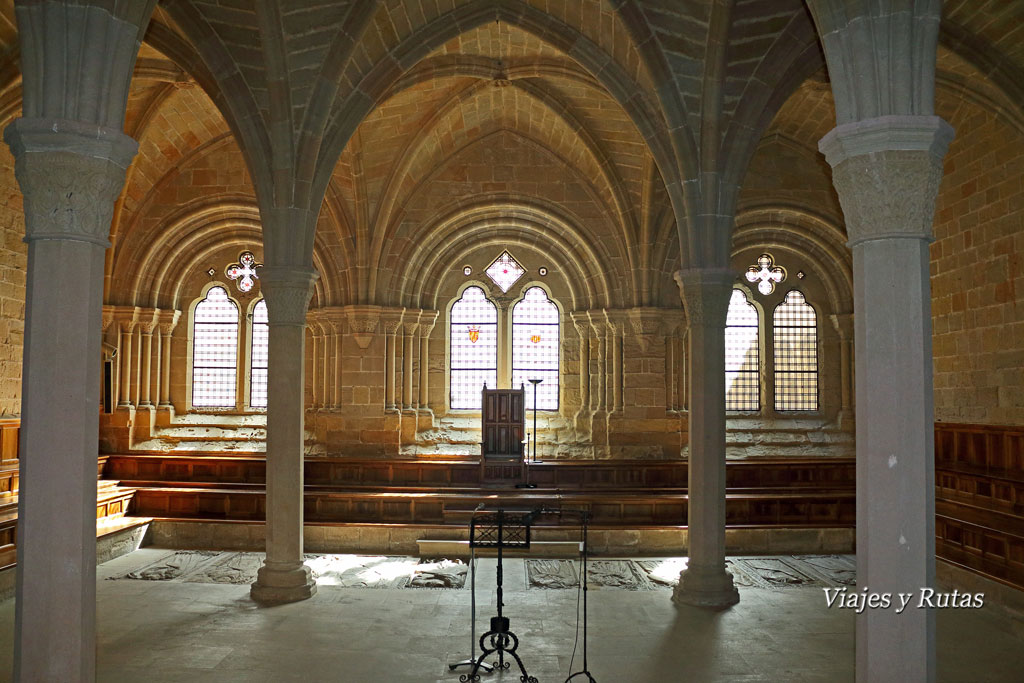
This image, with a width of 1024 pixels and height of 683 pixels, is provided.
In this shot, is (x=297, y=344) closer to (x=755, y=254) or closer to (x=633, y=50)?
(x=633, y=50)

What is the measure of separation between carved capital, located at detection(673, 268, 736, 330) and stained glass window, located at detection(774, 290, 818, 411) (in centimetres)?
734

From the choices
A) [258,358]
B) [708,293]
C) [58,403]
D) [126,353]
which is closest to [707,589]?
[708,293]

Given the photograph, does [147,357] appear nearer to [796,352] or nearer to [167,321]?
[167,321]

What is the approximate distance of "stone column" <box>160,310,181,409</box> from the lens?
14.8 meters

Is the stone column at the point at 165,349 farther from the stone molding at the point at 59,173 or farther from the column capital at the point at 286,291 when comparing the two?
the stone molding at the point at 59,173

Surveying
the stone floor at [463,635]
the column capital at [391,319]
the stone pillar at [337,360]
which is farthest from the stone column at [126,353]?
the stone floor at [463,635]

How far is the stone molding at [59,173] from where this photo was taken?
14.9 feet

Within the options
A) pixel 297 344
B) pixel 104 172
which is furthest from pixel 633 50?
pixel 104 172

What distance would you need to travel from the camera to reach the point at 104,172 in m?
4.69

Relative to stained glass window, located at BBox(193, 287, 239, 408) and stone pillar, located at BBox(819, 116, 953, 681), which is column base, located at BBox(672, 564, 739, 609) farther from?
stained glass window, located at BBox(193, 287, 239, 408)

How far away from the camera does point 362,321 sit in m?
14.3

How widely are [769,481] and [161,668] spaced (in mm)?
9699

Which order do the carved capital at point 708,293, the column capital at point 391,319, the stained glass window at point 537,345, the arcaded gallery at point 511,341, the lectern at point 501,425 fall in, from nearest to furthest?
the arcaded gallery at point 511,341
the carved capital at point 708,293
the lectern at point 501,425
the column capital at point 391,319
the stained glass window at point 537,345

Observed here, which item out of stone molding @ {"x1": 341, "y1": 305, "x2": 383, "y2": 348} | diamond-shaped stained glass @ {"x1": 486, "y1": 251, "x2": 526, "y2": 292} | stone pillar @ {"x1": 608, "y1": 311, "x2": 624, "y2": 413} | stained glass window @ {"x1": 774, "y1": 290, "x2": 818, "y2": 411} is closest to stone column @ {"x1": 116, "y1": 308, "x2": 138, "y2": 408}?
stone molding @ {"x1": 341, "y1": 305, "x2": 383, "y2": 348}
